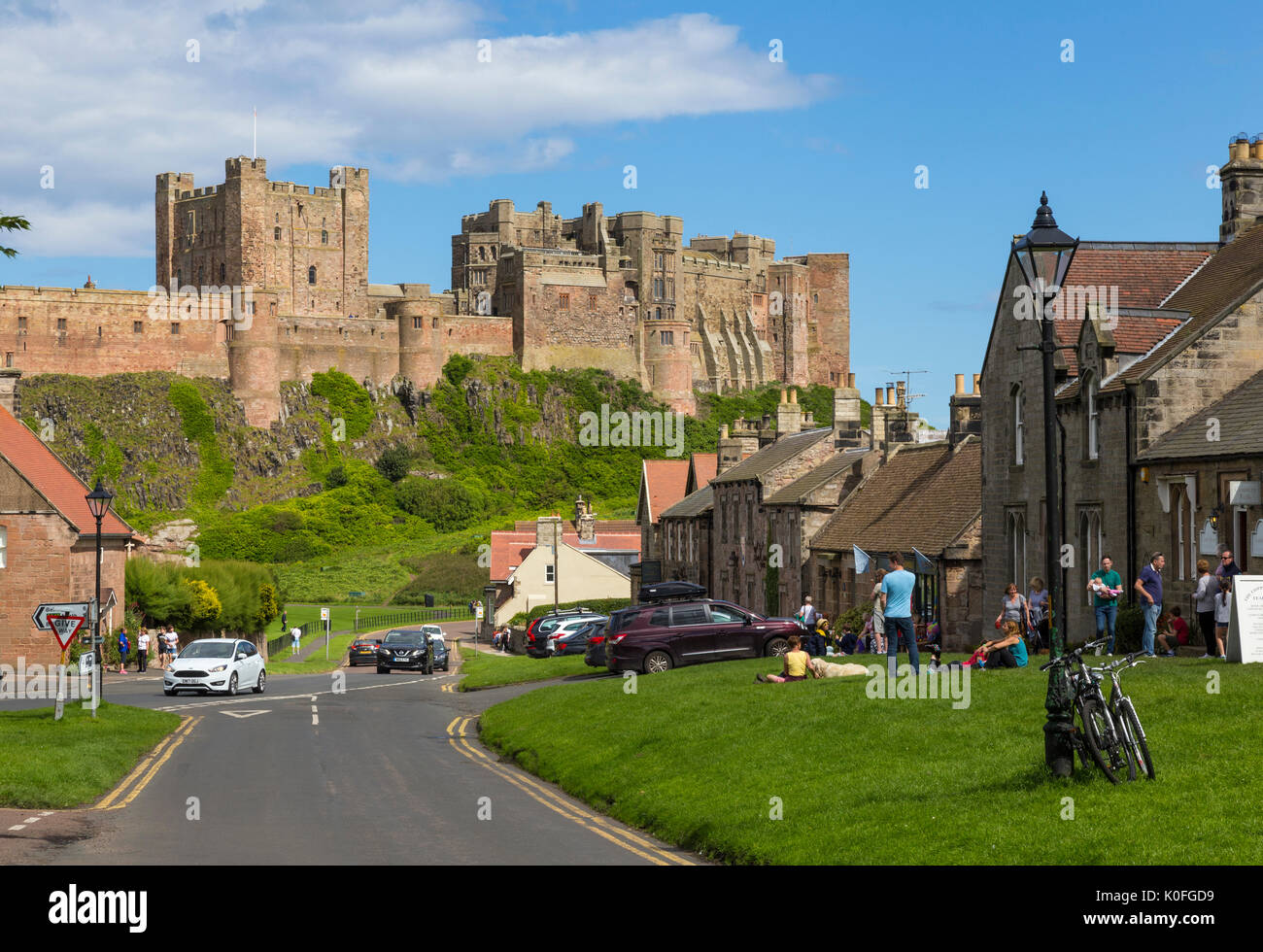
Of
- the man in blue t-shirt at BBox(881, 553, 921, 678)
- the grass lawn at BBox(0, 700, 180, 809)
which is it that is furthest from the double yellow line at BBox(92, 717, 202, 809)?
the man in blue t-shirt at BBox(881, 553, 921, 678)

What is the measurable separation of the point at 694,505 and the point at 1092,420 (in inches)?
1313

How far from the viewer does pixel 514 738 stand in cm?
2470

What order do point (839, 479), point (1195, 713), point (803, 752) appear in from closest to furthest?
point (1195, 713) < point (803, 752) < point (839, 479)

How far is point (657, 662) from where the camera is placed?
32.3 metres

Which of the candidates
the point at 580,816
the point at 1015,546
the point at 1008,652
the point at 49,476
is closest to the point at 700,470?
the point at 49,476

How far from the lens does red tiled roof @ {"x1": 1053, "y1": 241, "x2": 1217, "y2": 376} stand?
30.0 meters

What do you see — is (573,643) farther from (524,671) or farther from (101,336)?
(101,336)

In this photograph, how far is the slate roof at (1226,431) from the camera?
23359 millimetres

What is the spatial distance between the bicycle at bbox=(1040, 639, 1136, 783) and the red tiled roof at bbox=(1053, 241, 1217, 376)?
56.1 feet

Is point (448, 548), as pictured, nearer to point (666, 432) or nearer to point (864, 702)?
point (666, 432)

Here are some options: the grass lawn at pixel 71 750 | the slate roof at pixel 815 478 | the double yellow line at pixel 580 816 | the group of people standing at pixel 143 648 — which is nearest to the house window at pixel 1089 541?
the double yellow line at pixel 580 816
